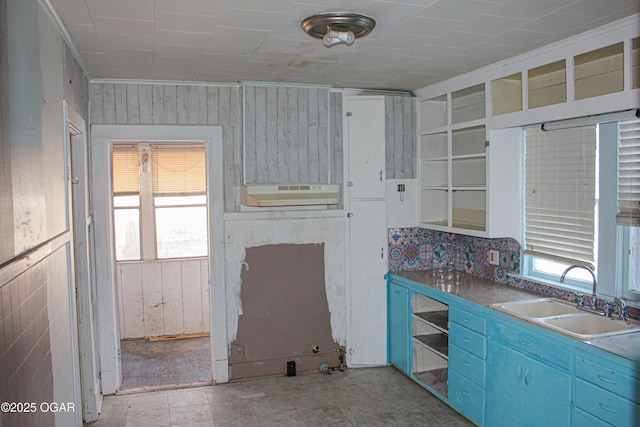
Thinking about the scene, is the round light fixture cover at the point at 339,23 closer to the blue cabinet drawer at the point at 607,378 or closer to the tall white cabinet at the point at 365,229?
the tall white cabinet at the point at 365,229

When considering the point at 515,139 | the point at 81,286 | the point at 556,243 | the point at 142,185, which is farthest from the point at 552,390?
the point at 142,185

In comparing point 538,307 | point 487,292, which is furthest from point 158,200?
point 538,307

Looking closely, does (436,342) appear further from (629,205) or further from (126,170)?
(126,170)

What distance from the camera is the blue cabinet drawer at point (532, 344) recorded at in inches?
109

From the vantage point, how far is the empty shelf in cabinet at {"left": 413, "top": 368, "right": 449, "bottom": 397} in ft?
13.5

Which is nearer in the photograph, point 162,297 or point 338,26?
point 338,26

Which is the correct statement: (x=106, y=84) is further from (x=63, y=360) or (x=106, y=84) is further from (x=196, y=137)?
(x=63, y=360)

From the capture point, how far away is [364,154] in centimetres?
471

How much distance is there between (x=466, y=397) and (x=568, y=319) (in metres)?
0.95

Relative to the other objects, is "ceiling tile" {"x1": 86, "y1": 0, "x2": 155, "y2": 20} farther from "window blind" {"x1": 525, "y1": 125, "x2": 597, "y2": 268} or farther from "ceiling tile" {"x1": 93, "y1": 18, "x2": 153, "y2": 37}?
"window blind" {"x1": 525, "y1": 125, "x2": 597, "y2": 268}

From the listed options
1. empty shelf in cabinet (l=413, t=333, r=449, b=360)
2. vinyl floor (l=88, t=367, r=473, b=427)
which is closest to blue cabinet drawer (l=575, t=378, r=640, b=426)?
vinyl floor (l=88, t=367, r=473, b=427)

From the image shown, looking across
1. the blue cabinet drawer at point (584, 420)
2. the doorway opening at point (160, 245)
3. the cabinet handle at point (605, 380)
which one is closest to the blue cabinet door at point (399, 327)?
the blue cabinet drawer at point (584, 420)

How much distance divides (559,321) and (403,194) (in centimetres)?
203

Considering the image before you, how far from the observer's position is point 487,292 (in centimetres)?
381
